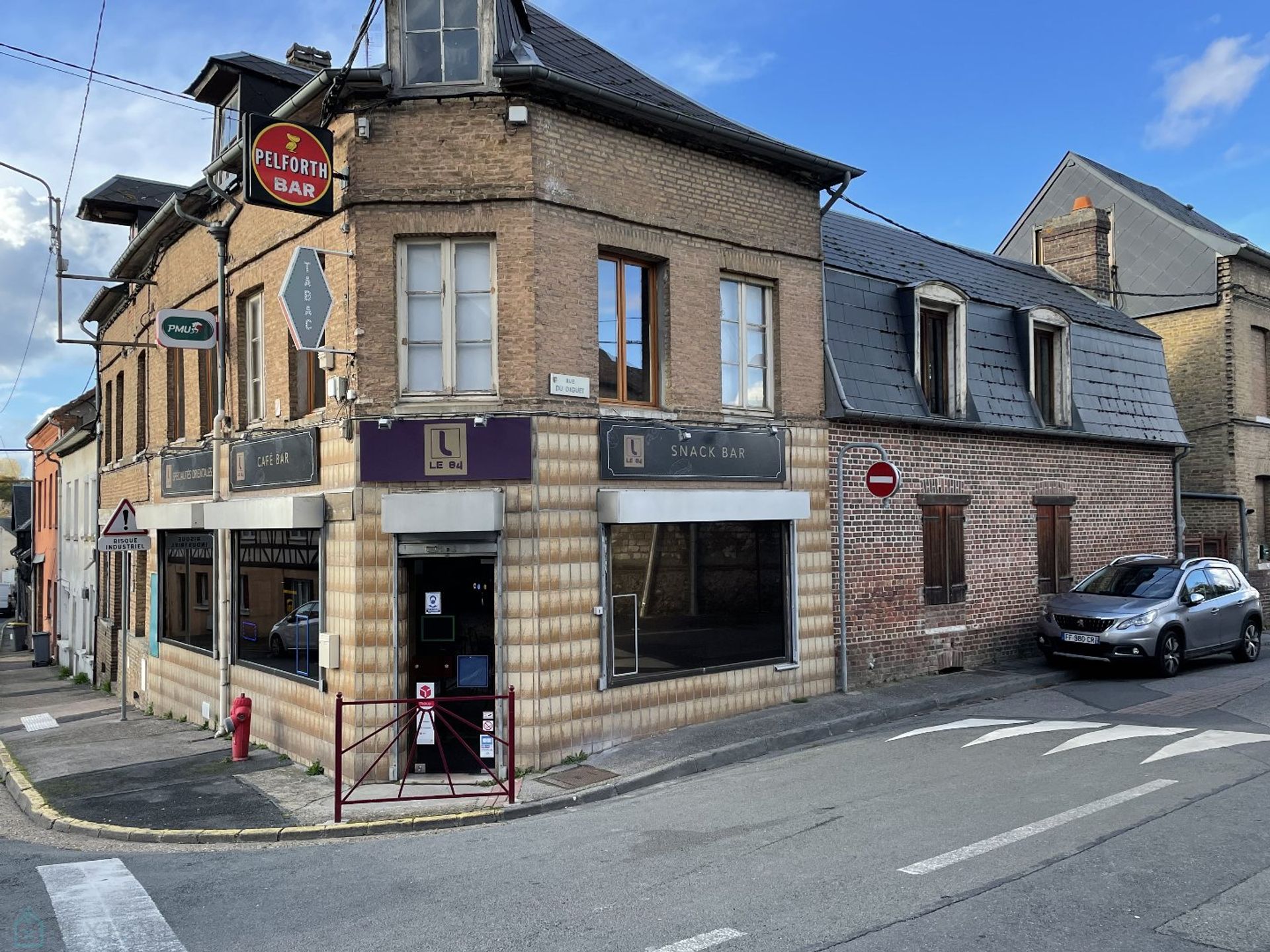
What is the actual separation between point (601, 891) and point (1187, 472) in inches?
770

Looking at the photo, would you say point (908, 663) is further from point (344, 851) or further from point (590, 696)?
point (344, 851)

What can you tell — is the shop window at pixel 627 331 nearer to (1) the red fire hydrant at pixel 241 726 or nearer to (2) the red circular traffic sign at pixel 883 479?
(2) the red circular traffic sign at pixel 883 479

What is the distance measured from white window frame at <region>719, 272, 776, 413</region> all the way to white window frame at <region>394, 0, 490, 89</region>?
3.53 meters

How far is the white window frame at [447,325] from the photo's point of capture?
1004 cm

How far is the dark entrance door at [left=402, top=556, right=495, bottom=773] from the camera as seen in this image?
32.7 feet

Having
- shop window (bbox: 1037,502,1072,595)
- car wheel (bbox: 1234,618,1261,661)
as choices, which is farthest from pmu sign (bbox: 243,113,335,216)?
car wheel (bbox: 1234,618,1261,661)

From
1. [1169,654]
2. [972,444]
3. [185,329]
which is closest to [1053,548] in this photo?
[1169,654]

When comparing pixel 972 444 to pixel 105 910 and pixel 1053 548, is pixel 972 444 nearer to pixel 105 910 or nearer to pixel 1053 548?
pixel 1053 548

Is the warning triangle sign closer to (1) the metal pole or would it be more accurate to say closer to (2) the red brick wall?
(1) the metal pole

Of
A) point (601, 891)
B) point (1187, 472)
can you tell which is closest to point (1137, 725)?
point (601, 891)

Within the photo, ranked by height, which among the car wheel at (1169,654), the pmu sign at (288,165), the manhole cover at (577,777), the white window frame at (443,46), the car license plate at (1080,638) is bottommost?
the manhole cover at (577,777)

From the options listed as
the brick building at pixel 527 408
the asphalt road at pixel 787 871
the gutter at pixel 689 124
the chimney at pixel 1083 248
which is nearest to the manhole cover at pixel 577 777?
the brick building at pixel 527 408

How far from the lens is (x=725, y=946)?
17.1ft

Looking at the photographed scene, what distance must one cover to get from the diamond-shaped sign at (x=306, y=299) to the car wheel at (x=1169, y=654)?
38.1ft
